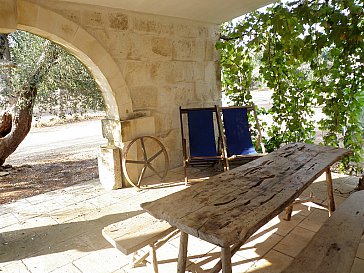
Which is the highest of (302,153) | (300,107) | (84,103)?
(84,103)

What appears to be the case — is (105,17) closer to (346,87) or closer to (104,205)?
(104,205)

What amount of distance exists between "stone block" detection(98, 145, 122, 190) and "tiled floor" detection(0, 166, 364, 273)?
0.14 meters

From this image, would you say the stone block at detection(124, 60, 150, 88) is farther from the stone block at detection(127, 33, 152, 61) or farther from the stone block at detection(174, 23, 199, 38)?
the stone block at detection(174, 23, 199, 38)

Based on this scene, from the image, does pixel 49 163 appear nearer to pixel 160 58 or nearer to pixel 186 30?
pixel 160 58

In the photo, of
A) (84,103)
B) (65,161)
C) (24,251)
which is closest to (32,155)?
(65,161)

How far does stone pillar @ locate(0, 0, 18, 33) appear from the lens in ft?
7.11

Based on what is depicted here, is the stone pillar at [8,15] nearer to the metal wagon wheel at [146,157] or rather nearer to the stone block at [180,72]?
the metal wagon wheel at [146,157]

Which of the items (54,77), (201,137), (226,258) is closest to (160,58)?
(201,137)

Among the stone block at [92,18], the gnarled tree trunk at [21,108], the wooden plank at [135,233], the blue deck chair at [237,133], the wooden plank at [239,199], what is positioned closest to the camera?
the wooden plank at [239,199]

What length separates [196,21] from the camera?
3.98 metres

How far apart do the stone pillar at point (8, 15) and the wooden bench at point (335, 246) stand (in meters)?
2.65

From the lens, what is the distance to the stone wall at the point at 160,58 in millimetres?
2973

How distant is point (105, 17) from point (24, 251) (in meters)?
2.46

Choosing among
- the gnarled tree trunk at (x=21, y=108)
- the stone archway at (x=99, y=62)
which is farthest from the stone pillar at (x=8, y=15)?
the gnarled tree trunk at (x=21, y=108)
